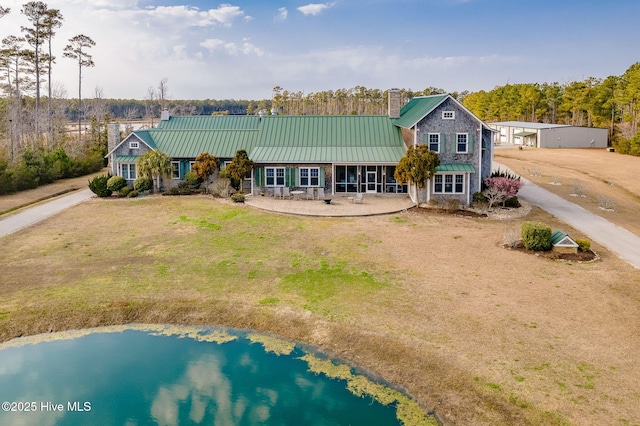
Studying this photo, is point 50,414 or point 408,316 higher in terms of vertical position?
point 408,316

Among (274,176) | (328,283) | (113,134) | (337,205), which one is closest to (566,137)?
(337,205)

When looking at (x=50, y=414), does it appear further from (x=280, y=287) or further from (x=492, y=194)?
(x=492, y=194)

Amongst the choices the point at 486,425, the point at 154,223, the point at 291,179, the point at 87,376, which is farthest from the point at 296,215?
the point at 486,425

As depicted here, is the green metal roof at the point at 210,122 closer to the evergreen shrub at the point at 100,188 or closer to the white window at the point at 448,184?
the evergreen shrub at the point at 100,188

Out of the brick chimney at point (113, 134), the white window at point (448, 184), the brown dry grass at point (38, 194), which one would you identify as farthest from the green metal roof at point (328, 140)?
the brown dry grass at point (38, 194)

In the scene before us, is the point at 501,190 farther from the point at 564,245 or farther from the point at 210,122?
the point at 210,122

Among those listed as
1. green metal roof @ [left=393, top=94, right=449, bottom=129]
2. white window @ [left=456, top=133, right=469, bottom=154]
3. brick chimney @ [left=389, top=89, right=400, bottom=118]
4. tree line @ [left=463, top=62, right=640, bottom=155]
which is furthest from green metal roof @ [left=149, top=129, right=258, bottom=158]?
tree line @ [left=463, top=62, right=640, bottom=155]
